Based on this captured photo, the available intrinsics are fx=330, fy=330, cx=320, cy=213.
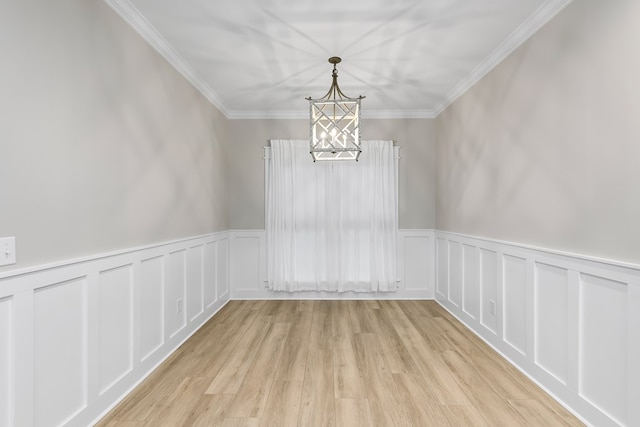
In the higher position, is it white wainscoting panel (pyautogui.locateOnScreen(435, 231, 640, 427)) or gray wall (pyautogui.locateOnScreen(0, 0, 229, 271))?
gray wall (pyautogui.locateOnScreen(0, 0, 229, 271))

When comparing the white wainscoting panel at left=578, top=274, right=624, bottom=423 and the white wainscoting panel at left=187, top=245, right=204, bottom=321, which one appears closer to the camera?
the white wainscoting panel at left=578, top=274, right=624, bottom=423

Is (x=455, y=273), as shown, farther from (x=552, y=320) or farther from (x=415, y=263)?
(x=552, y=320)

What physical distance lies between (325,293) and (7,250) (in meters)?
3.69

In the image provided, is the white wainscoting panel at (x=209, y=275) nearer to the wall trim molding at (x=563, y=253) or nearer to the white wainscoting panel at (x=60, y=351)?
the white wainscoting panel at (x=60, y=351)

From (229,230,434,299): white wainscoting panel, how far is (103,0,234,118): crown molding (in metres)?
2.00

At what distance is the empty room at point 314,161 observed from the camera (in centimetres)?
166

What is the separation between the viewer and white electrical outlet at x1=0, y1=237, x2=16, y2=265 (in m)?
1.39

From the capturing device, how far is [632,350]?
166 cm

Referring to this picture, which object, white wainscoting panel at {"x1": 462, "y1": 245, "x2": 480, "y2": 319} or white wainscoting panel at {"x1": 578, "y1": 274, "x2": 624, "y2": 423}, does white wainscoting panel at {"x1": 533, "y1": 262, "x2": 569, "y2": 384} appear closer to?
white wainscoting panel at {"x1": 578, "y1": 274, "x2": 624, "y2": 423}

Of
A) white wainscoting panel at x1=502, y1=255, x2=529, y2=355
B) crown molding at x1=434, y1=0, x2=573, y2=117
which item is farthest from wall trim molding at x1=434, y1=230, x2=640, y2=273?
crown molding at x1=434, y1=0, x2=573, y2=117

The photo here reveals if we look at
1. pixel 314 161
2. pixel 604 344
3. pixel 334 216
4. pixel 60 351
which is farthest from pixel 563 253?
pixel 60 351

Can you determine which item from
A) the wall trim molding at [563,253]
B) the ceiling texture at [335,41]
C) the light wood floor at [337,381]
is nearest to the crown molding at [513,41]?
the ceiling texture at [335,41]

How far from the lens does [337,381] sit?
2.41 m

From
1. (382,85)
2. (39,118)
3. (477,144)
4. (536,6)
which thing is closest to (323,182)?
(382,85)
